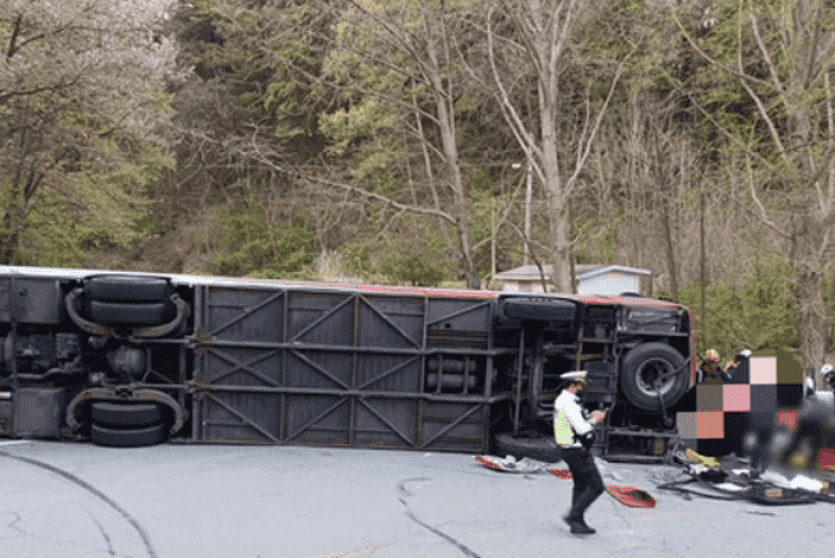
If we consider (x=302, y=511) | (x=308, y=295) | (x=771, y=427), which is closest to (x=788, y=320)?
(x=771, y=427)

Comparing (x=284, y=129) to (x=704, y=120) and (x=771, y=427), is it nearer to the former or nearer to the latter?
(x=704, y=120)

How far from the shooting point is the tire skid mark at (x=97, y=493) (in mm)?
7160

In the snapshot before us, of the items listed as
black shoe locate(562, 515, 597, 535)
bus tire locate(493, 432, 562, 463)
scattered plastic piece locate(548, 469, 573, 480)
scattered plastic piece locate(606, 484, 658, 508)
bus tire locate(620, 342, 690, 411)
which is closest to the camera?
black shoe locate(562, 515, 597, 535)

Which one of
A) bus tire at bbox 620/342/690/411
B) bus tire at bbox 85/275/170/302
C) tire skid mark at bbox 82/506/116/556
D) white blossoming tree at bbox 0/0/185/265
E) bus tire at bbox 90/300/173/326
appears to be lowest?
tire skid mark at bbox 82/506/116/556

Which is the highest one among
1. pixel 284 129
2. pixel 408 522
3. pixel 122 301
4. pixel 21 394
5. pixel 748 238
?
pixel 284 129

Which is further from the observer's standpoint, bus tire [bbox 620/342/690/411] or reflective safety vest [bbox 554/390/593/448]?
bus tire [bbox 620/342/690/411]

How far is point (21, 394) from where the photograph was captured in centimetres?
1091

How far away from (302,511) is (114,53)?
1690cm

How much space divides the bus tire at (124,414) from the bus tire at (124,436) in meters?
0.07

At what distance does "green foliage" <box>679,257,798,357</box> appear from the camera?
17.2 m

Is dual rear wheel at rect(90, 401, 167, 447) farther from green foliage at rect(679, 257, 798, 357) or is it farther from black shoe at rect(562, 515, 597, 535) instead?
green foliage at rect(679, 257, 798, 357)

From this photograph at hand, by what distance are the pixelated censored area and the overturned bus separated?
0.51m

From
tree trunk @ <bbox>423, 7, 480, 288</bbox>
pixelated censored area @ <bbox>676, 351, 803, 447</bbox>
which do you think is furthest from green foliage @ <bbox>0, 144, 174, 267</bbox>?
pixelated censored area @ <bbox>676, 351, 803, 447</bbox>

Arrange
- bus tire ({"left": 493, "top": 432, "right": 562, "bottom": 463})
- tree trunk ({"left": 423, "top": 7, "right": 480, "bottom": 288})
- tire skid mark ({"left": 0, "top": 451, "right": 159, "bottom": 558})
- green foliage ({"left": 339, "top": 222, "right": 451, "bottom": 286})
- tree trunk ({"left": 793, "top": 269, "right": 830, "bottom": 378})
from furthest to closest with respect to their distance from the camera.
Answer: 1. green foliage ({"left": 339, "top": 222, "right": 451, "bottom": 286})
2. tree trunk ({"left": 423, "top": 7, "right": 480, "bottom": 288})
3. tree trunk ({"left": 793, "top": 269, "right": 830, "bottom": 378})
4. bus tire ({"left": 493, "top": 432, "right": 562, "bottom": 463})
5. tire skid mark ({"left": 0, "top": 451, "right": 159, "bottom": 558})
